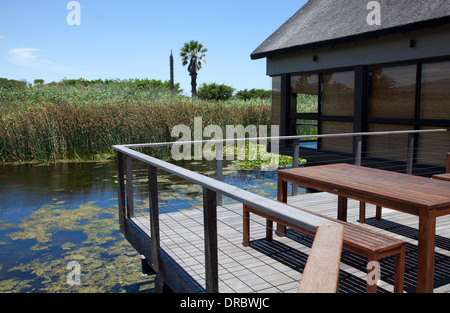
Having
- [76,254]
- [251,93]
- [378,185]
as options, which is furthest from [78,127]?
[251,93]

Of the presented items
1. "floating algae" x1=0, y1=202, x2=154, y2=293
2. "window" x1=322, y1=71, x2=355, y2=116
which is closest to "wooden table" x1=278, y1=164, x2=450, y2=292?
"floating algae" x1=0, y1=202, x2=154, y2=293

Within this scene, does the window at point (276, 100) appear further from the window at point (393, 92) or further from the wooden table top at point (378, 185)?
the wooden table top at point (378, 185)

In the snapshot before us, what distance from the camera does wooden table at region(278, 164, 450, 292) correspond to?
7.45 ft

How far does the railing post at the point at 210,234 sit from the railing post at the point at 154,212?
1065 millimetres

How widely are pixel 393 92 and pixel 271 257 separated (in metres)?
4.73

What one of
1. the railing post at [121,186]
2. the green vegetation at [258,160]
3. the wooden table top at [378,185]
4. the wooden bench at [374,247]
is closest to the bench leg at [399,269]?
the wooden bench at [374,247]

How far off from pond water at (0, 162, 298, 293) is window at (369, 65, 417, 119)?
2584 millimetres

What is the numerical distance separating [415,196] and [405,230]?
1369 mm

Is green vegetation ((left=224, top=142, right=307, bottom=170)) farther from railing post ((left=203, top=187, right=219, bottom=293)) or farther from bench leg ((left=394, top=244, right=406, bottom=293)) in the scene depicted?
railing post ((left=203, top=187, right=219, bottom=293))

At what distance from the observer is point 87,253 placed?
4859 mm

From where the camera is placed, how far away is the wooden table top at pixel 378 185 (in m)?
2.38

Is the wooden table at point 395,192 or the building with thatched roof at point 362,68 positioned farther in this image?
the building with thatched roof at point 362,68
